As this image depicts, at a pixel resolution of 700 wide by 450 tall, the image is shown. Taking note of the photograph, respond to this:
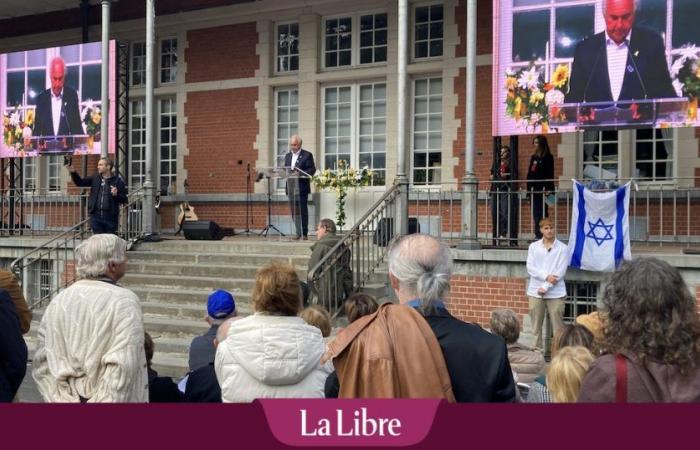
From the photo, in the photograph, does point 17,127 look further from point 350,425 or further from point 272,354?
point 350,425

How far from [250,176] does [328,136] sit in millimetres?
1683

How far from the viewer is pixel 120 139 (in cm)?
1533

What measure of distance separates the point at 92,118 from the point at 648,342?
1179 cm

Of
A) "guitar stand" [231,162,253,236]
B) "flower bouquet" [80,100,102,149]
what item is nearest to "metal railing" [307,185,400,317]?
"guitar stand" [231,162,253,236]

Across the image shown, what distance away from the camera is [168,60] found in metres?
15.6

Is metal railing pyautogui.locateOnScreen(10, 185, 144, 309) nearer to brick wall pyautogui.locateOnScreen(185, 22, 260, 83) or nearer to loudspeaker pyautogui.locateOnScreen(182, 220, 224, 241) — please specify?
loudspeaker pyautogui.locateOnScreen(182, 220, 224, 241)

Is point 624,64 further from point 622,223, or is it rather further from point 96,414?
point 96,414

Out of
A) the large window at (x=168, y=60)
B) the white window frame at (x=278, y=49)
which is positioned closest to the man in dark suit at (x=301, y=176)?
the white window frame at (x=278, y=49)

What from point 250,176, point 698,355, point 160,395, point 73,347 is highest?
point 250,176

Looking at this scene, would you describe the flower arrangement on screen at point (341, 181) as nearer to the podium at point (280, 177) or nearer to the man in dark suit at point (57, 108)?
the podium at point (280, 177)

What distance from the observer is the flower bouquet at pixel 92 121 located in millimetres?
12633

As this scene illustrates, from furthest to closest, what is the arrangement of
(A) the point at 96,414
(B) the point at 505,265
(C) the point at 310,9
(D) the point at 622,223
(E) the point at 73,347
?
(C) the point at 310,9
(B) the point at 505,265
(D) the point at 622,223
(E) the point at 73,347
(A) the point at 96,414

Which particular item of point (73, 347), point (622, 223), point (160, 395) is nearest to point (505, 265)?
point (622, 223)

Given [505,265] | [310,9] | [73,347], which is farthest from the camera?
[310,9]
